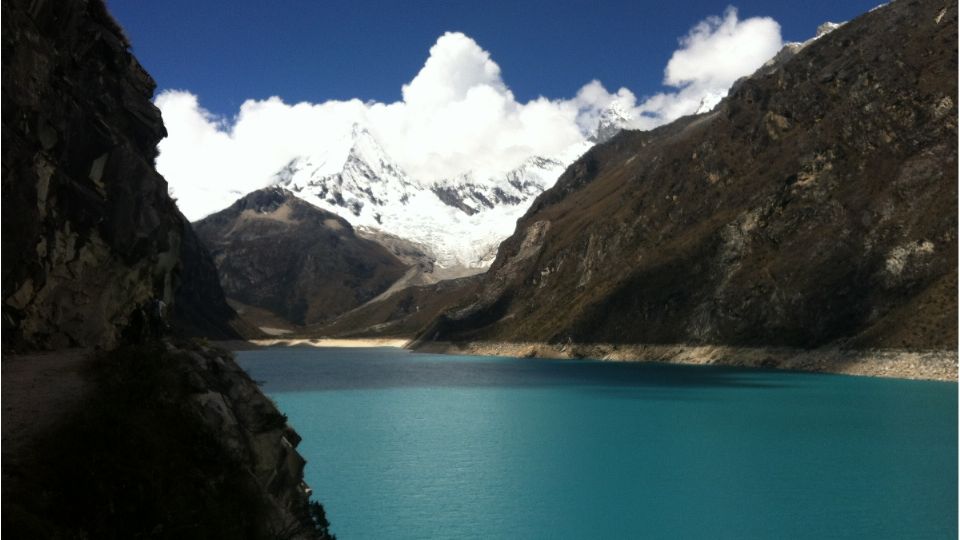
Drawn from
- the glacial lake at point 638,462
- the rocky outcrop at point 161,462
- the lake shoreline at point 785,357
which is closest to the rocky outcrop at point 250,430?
the rocky outcrop at point 161,462

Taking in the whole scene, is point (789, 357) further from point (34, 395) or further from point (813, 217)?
point (34, 395)

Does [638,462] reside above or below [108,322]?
below

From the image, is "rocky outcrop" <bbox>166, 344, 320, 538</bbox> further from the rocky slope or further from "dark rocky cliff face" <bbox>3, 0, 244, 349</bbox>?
"dark rocky cliff face" <bbox>3, 0, 244, 349</bbox>

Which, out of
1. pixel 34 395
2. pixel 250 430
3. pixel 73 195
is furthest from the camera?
pixel 73 195

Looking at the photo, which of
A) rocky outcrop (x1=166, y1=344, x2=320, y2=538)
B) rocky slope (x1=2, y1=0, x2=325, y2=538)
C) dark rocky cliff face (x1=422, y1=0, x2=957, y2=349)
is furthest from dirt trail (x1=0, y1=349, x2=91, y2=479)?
dark rocky cliff face (x1=422, y1=0, x2=957, y2=349)

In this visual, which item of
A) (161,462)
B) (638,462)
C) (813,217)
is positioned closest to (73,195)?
(161,462)

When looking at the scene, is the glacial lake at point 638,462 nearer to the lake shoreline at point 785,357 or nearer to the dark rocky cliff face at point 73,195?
the lake shoreline at point 785,357

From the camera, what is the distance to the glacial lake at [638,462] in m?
29.6

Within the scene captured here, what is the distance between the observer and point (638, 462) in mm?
41625

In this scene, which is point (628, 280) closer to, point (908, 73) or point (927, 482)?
point (908, 73)

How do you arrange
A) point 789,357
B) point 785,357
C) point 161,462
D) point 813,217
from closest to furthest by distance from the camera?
A: point 161,462 → point 789,357 → point 785,357 → point 813,217

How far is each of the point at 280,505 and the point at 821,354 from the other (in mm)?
100352

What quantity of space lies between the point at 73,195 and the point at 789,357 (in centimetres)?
10131

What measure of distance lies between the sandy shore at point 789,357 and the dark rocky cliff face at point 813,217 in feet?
5.18
